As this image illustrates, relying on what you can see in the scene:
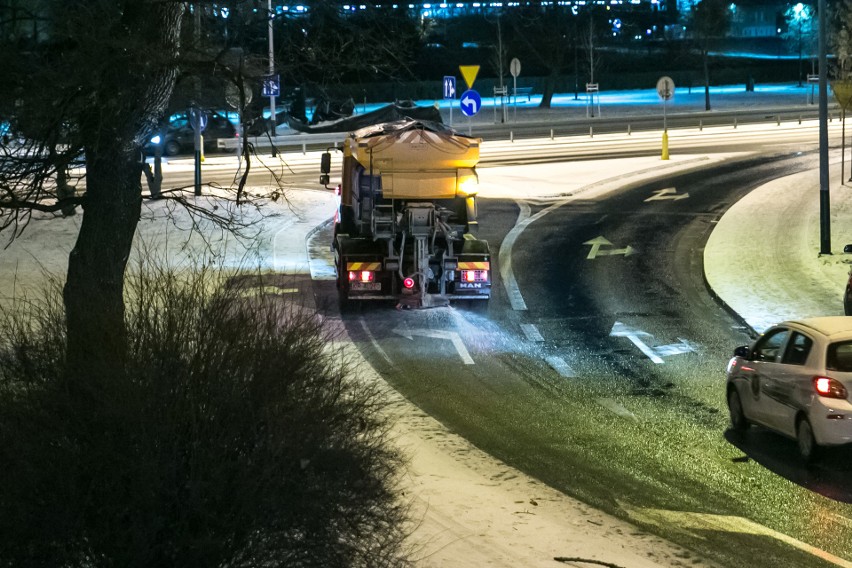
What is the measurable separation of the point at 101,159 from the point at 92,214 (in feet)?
1.70

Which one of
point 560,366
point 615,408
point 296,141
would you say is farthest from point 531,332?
point 296,141

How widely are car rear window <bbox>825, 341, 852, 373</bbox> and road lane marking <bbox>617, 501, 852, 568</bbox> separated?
8.00 ft

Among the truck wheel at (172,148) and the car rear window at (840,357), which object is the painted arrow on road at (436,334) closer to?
the car rear window at (840,357)

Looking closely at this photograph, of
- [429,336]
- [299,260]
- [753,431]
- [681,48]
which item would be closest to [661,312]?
[429,336]

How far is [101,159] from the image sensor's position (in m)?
10.4

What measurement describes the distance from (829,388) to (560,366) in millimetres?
5325

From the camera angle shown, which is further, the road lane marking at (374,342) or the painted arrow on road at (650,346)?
the painted arrow on road at (650,346)

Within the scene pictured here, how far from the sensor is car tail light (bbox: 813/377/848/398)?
11.3 m

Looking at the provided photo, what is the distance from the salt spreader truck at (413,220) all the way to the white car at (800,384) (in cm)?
671

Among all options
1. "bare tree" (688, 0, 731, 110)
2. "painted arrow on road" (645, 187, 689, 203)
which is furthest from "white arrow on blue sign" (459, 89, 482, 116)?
"bare tree" (688, 0, 731, 110)

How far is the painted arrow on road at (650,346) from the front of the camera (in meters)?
16.8

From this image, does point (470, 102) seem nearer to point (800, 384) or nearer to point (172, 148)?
point (172, 148)

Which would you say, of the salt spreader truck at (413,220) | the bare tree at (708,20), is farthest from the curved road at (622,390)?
the bare tree at (708,20)

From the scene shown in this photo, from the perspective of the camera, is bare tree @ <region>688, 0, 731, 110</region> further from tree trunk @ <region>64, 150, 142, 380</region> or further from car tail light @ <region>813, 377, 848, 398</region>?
tree trunk @ <region>64, 150, 142, 380</region>
